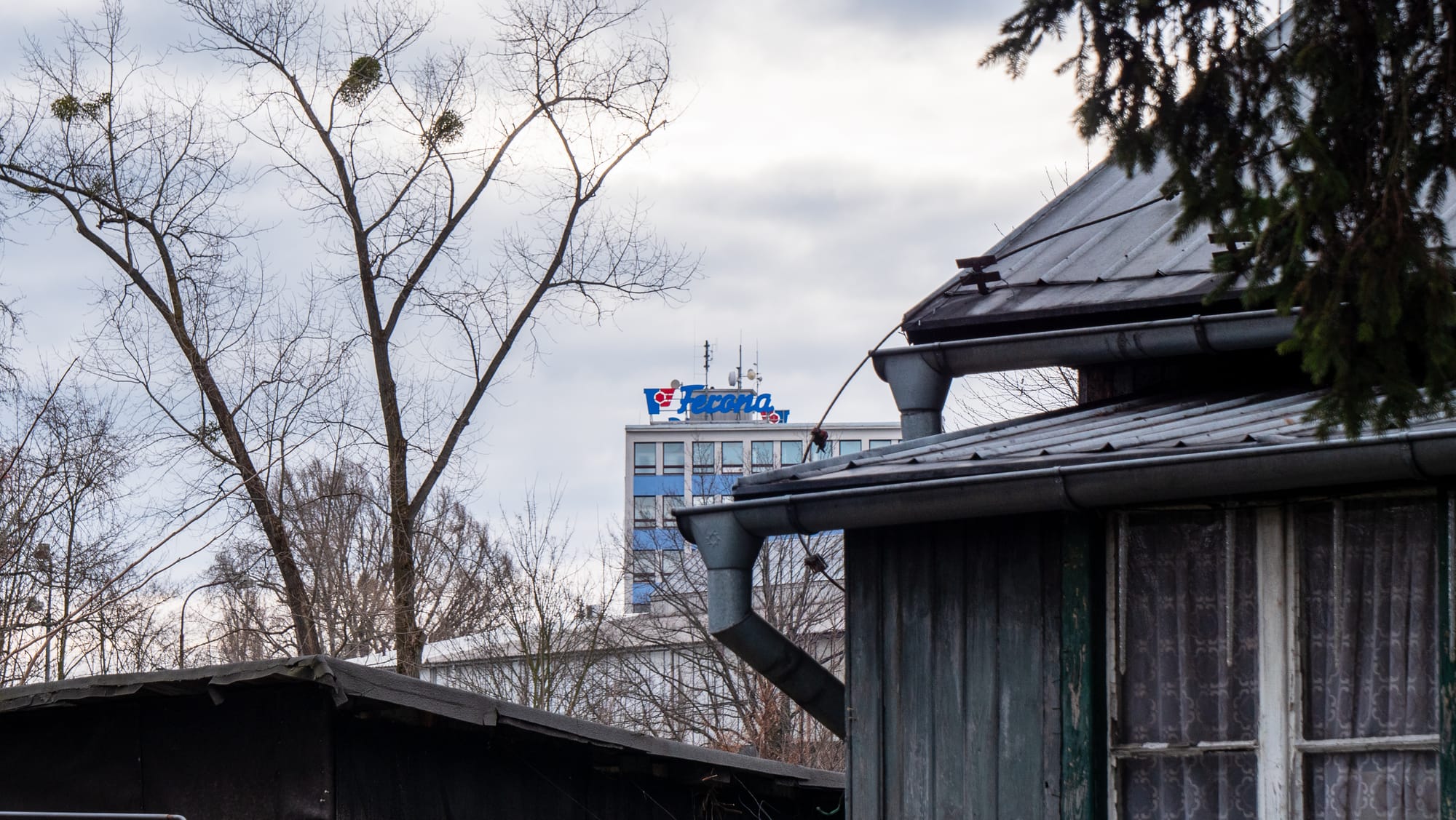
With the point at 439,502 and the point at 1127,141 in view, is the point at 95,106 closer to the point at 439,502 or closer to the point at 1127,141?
the point at 439,502

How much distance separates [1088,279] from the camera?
804 cm

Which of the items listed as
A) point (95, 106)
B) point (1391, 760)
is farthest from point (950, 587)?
point (95, 106)

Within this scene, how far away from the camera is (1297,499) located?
595 cm

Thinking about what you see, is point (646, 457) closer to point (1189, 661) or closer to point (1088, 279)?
point (1088, 279)

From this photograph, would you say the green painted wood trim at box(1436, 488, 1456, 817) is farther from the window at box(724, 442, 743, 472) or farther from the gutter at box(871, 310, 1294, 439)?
the window at box(724, 442, 743, 472)

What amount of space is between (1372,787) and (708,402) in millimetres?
86597

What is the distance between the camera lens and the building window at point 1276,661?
5703mm

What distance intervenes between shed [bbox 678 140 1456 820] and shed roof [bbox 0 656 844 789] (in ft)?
4.56

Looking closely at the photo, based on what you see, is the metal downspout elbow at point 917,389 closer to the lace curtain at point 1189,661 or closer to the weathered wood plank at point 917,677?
the weathered wood plank at point 917,677

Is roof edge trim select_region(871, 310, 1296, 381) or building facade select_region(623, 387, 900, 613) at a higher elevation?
building facade select_region(623, 387, 900, 613)

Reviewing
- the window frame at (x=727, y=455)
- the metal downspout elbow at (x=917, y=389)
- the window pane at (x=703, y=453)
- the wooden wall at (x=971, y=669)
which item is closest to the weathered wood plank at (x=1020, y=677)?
the wooden wall at (x=971, y=669)

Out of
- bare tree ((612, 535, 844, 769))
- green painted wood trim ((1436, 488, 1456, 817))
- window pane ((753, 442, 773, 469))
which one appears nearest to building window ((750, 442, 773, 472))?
window pane ((753, 442, 773, 469))

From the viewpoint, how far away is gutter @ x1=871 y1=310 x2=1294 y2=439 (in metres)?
7.01

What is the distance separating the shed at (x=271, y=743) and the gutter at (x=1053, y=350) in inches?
98.9
